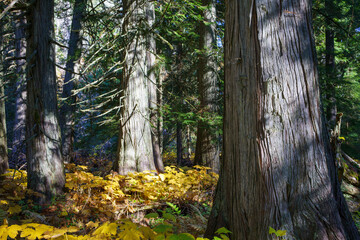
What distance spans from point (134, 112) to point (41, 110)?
1891 millimetres

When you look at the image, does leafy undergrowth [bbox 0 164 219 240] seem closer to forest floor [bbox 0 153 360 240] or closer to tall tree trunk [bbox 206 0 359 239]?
forest floor [bbox 0 153 360 240]

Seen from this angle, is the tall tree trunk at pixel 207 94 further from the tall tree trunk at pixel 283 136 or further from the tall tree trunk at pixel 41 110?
the tall tree trunk at pixel 283 136

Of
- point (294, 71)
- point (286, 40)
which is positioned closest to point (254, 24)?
point (286, 40)

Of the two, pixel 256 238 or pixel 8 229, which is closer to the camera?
pixel 8 229

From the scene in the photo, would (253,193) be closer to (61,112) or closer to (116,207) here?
(116,207)

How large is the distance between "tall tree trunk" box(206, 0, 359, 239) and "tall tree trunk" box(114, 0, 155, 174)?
11.6ft

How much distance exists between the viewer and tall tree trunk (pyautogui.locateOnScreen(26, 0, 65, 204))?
436cm

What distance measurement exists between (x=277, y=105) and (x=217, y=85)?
697cm

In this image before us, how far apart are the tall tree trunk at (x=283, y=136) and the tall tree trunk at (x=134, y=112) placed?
3536 mm

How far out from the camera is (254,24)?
2.21 metres

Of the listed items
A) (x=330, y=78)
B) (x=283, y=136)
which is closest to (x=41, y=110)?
(x=283, y=136)

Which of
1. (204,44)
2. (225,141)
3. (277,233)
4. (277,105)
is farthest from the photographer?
(204,44)

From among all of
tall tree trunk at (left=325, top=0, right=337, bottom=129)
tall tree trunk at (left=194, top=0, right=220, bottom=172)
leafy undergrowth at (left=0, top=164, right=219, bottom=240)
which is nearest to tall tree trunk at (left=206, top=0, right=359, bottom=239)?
leafy undergrowth at (left=0, top=164, right=219, bottom=240)

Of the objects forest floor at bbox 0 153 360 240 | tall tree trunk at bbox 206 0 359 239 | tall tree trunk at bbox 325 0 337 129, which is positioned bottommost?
forest floor at bbox 0 153 360 240
